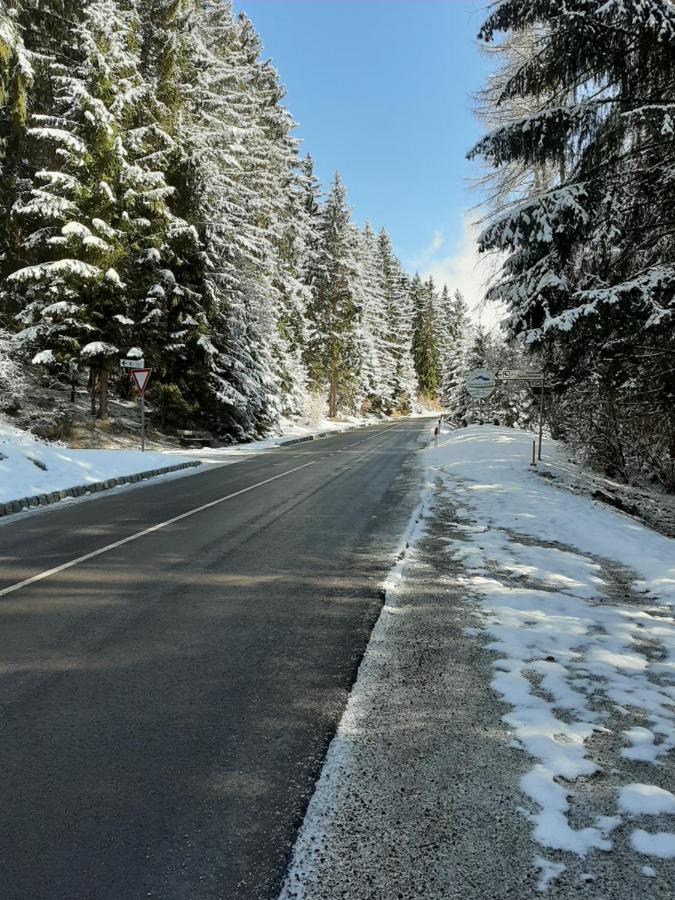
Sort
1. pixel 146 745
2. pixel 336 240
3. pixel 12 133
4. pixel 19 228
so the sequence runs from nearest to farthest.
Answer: pixel 146 745 < pixel 12 133 < pixel 19 228 < pixel 336 240

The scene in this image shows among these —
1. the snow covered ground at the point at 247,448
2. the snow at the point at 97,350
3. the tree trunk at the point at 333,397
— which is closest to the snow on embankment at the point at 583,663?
the snow covered ground at the point at 247,448

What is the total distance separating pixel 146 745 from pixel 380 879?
4.85 ft

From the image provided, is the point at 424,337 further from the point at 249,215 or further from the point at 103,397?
the point at 103,397

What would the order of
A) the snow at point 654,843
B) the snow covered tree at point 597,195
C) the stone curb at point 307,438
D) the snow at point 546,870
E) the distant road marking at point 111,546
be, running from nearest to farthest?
the snow at point 546,870 → the snow at point 654,843 → the distant road marking at point 111,546 → the snow covered tree at point 597,195 → the stone curb at point 307,438

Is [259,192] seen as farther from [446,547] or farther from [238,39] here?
[446,547]

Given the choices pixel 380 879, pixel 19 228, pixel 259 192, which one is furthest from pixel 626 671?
pixel 259 192

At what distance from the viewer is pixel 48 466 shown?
42.7ft

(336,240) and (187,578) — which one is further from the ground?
(336,240)

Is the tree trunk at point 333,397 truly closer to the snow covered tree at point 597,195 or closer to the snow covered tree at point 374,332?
the snow covered tree at point 374,332

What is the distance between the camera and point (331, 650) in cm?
426

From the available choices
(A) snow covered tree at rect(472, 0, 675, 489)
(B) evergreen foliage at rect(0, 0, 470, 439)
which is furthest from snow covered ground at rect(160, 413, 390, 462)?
(A) snow covered tree at rect(472, 0, 675, 489)

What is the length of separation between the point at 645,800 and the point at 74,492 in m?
11.6

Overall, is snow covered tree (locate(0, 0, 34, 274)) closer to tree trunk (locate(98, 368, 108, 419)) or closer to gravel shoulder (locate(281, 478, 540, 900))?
tree trunk (locate(98, 368, 108, 419))

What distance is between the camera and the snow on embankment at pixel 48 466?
11.4 m
